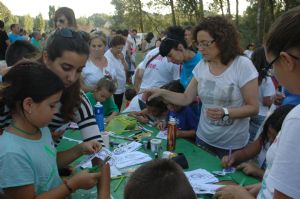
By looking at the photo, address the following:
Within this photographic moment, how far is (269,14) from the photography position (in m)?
18.5

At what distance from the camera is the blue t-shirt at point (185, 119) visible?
3.25 m

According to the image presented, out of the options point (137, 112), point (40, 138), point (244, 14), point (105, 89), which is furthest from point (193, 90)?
point (244, 14)

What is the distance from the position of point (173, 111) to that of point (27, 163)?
1919 mm

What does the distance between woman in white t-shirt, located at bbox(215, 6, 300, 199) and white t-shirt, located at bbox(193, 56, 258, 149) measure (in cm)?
148

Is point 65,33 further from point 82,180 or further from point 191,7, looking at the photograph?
point 191,7

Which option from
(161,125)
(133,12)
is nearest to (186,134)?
(161,125)

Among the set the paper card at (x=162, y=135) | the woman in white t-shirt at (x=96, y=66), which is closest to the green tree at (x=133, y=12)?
the woman in white t-shirt at (x=96, y=66)

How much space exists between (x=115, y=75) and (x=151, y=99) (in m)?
1.90

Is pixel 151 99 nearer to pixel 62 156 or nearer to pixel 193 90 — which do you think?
pixel 193 90

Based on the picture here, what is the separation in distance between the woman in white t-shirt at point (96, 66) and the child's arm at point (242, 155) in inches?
97.7

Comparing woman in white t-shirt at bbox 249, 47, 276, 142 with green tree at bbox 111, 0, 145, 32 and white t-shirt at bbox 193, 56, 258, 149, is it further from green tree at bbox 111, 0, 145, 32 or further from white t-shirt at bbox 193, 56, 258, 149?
green tree at bbox 111, 0, 145, 32

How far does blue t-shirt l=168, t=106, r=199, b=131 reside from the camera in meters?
3.25

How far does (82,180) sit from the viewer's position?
1.70 meters

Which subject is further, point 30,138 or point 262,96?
point 262,96
